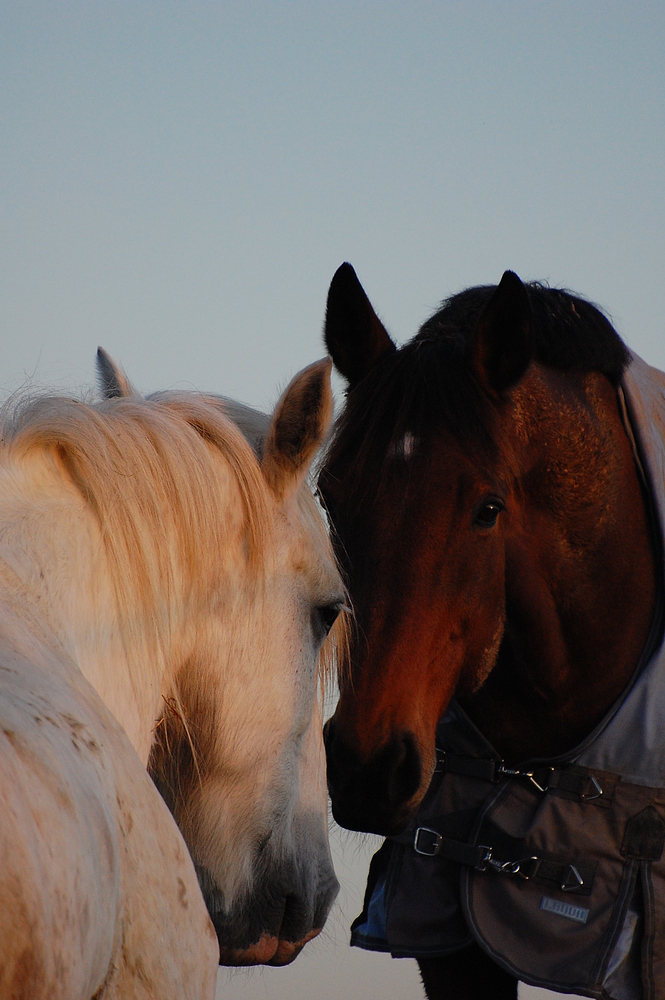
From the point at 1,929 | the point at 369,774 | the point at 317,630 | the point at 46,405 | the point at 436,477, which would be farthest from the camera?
the point at 436,477

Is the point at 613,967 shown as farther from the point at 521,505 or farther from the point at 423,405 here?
the point at 423,405

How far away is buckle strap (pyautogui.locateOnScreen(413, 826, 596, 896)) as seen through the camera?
198 cm

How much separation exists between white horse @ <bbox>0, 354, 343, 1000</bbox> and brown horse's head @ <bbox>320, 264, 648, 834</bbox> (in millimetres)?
219

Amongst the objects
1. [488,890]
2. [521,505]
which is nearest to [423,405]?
A: [521,505]

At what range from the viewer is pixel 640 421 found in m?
2.17

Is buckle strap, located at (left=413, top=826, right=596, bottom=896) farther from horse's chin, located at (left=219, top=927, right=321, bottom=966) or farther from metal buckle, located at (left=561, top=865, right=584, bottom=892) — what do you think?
horse's chin, located at (left=219, top=927, right=321, bottom=966)

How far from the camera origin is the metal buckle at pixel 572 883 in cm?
198

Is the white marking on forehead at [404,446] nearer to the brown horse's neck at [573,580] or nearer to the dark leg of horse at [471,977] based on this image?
the brown horse's neck at [573,580]

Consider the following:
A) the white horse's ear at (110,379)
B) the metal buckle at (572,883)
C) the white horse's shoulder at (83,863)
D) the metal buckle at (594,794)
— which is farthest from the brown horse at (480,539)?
the white horse's shoulder at (83,863)

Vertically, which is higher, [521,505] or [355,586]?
[521,505]

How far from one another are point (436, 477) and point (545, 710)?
0.62 m

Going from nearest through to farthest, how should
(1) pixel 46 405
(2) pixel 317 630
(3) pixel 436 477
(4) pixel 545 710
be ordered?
(1) pixel 46 405 → (2) pixel 317 630 → (3) pixel 436 477 → (4) pixel 545 710

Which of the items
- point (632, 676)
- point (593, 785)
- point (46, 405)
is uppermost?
point (46, 405)

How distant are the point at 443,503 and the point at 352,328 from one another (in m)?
0.60
